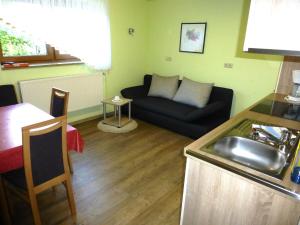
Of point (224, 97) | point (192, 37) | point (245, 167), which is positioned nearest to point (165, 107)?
point (224, 97)

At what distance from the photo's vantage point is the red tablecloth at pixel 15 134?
4.96 feet

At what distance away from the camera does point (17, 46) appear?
3.05 m

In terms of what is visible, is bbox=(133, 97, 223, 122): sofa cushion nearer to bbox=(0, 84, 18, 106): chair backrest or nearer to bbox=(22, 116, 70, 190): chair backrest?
bbox=(0, 84, 18, 106): chair backrest

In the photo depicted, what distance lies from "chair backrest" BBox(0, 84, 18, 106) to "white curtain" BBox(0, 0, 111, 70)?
0.78 m

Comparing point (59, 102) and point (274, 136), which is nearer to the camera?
point (274, 136)

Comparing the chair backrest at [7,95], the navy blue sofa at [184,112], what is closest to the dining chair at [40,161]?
the chair backrest at [7,95]

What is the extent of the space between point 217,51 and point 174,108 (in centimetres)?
125

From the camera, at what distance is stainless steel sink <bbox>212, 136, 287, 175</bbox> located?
1393 mm

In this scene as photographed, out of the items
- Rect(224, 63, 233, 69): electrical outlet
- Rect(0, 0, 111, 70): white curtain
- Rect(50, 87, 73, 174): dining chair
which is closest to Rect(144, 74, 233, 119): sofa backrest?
Rect(224, 63, 233, 69): electrical outlet

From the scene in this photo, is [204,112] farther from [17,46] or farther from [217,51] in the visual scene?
[17,46]

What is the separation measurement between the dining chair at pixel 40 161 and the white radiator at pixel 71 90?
1678 mm

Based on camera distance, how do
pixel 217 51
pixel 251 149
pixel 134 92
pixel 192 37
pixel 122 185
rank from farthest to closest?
pixel 134 92
pixel 192 37
pixel 217 51
pixel 122 185
pixel 251 149

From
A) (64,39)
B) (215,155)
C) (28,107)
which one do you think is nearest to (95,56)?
(64,39)

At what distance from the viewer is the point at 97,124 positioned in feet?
12.9
